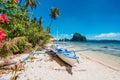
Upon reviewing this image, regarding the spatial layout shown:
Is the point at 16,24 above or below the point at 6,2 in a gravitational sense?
below

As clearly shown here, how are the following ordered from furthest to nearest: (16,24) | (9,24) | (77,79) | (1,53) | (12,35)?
(12,35) → (16,24) → (9,24) → (77,79) → (1,53)

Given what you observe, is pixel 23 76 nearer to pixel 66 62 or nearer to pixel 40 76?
pixel 40 76

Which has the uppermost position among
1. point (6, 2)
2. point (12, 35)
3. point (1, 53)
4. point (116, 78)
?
point (6, 2)

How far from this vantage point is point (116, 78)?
273 inches

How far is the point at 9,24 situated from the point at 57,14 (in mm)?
34863

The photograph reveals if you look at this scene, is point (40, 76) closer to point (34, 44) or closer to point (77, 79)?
point (77, 79)

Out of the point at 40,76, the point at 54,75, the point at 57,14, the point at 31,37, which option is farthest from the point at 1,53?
the point at 57,14

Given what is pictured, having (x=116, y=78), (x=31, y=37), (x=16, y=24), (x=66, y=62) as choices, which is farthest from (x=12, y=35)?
(x=31, y=37)

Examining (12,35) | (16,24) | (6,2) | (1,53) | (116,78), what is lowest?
(116,78)

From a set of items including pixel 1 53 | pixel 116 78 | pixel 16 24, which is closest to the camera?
pixel 1 53

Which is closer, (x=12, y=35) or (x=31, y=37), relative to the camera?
(x=12, y=35)

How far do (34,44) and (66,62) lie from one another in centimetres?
1114

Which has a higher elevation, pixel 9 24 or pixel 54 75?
pixel 9 24

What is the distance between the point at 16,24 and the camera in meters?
8.34
